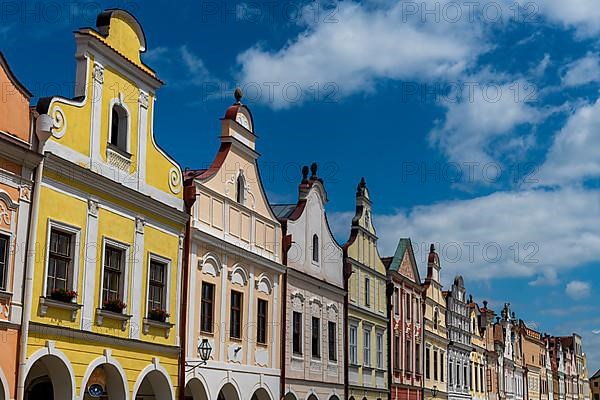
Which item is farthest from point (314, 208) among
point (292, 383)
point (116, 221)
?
point (116, 221)

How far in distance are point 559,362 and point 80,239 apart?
307 feet

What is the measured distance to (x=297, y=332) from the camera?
34.2 metres

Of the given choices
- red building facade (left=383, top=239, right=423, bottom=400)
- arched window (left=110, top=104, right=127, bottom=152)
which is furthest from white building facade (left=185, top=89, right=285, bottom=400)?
red building facade (left=383, top=239, right=423, bottom=400)

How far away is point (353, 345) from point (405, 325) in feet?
27.9

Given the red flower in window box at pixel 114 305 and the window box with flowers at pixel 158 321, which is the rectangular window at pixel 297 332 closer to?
the window box with flowers at pixel 158 321

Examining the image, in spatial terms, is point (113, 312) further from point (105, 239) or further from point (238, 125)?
point (238, 125)

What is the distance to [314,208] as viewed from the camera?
37125mm

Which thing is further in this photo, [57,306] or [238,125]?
[238,125]

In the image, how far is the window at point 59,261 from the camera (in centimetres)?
2070

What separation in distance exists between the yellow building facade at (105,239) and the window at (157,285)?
34mm

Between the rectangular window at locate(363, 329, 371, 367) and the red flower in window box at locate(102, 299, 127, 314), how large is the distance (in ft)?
67.0

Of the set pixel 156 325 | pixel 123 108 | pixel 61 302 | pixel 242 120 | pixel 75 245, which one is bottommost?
pixel 156 325

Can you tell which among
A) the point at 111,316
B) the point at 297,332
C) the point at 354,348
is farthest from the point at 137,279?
the point at 354,348

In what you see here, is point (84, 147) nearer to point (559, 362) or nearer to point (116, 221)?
point (116, 221)
